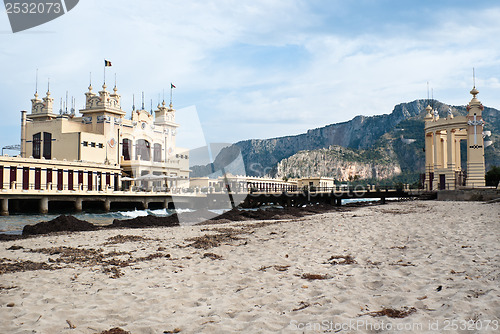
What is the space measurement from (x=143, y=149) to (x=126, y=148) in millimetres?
3457

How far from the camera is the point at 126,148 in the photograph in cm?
6038

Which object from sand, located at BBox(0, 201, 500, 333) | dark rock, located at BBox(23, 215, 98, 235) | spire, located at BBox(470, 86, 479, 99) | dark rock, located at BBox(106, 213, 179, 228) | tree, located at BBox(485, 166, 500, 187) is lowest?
dark rock, located at BBox(106, 213, 179, 228)

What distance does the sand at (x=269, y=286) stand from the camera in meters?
4.57

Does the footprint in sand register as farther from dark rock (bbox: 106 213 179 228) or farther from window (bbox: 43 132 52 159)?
window (bbox: 43 132 52 159)

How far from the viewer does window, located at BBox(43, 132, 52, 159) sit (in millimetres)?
54375

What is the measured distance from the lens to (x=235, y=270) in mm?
7594

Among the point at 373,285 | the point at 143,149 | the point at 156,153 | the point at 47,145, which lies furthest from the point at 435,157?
the point at 47,145

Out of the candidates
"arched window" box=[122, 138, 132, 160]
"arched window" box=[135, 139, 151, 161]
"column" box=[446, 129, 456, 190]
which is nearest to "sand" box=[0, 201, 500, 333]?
"column" box=[446, 129, 456, 190]

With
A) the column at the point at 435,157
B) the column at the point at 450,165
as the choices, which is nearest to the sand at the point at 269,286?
the column at the point at 450,165

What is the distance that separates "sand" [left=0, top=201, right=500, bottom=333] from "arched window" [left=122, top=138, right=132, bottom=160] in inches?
2013

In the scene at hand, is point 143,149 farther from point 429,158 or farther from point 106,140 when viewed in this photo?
point 429,158

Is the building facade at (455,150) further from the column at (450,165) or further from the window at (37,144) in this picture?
the window at (37,144)

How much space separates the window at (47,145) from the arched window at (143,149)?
1223 centimetres

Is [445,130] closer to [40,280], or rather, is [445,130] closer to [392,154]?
[40,280]
